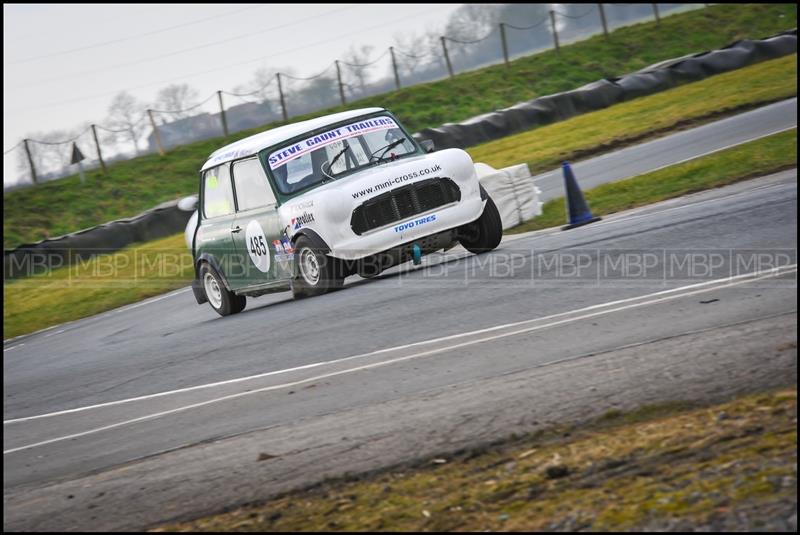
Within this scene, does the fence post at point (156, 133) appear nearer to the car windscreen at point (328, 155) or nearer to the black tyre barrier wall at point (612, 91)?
the black tyre barrier wall at point (612, 91)

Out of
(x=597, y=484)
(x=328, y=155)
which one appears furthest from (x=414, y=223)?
(x=597, y=484)

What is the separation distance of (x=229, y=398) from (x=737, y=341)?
3403 millimetres

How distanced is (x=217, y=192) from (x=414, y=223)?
9.88 feet

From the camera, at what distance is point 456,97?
4088 centimetres

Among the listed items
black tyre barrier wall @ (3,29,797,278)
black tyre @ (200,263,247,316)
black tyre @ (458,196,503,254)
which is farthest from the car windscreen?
black tyre barrier wall @ (3,29,797,278)

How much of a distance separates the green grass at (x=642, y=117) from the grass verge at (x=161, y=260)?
6784mm

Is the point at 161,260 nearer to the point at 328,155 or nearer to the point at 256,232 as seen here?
the point at 256,232

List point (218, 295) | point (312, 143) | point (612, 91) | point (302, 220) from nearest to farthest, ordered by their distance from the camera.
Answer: point (302, 220) → point (312, 143) → point (218, 295) → point (612, 91)

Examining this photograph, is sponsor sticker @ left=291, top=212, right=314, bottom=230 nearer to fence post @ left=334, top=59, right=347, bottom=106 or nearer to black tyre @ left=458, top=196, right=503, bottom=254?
black tyre @ left=458, top=196, right=503, bottom=254

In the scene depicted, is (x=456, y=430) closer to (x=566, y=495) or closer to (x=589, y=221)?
(x=566, y=495)

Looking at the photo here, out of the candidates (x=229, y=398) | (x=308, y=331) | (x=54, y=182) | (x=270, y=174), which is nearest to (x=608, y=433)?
(x=229, y=398)

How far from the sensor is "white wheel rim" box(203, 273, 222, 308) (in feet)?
43.3

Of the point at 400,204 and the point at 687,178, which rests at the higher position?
the point at 400,204

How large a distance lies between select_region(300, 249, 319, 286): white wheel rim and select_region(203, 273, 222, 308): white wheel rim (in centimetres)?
205
